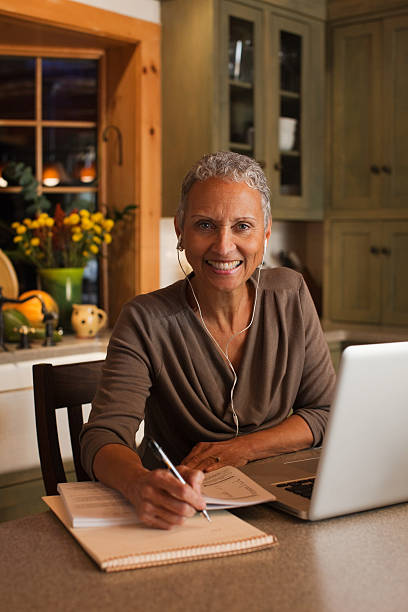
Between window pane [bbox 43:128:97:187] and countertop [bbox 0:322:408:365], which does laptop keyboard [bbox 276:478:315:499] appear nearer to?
countertop [bbox 0:322:408:365]

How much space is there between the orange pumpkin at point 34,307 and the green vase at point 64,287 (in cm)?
7

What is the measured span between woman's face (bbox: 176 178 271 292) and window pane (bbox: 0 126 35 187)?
207 cm

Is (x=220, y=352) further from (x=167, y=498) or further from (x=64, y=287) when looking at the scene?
(x=64, y=287)

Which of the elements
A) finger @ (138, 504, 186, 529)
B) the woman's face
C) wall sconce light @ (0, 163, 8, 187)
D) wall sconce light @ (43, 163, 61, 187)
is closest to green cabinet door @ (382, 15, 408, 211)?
wall sconce light @ (43, 163, 61, 187)

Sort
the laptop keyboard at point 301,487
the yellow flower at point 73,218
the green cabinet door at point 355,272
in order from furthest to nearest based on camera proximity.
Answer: the green cabinet door at point 355,272 < the yellow flower at point 73,218 < the laptop keyboard at point 301,487

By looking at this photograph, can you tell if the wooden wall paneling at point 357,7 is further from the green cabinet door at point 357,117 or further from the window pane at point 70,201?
the window pane at point 70,201

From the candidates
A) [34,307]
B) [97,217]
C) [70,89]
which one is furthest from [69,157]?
[34,307]

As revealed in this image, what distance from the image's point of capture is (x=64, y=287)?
10.9 feet

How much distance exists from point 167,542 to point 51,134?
281 centimetres

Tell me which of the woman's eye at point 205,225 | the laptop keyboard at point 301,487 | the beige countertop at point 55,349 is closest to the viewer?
the laptop keyboard at point 301,487

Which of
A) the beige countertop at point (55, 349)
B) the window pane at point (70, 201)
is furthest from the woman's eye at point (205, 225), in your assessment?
the window pane at point (70, 201)

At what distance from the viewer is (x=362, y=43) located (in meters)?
3.82

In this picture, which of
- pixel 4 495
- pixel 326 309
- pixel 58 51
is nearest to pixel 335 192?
pixel 326 309

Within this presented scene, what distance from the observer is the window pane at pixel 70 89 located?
353 cm
